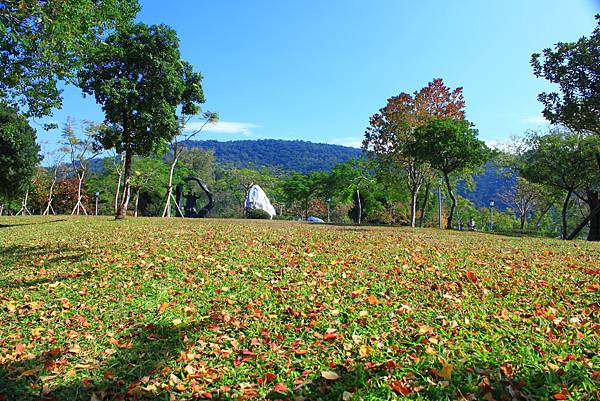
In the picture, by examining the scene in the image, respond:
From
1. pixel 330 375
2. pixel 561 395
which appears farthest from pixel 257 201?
pixel 561 395

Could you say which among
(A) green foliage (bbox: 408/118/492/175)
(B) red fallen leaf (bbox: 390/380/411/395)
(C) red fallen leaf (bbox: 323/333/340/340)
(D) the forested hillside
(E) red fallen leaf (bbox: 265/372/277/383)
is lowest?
(E) red fallen leaf (bbox: 265/372/277/383)

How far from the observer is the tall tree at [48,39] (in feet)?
23.1

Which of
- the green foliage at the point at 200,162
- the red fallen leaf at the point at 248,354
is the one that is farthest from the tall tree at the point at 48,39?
the green foliage at the point at 200,162

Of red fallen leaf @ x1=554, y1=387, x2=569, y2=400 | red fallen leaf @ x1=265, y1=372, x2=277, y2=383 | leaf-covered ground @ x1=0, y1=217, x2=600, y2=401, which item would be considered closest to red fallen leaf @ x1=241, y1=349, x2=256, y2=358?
leaf-covered ground @ x1=0, y1=217, x2=600, y2=401

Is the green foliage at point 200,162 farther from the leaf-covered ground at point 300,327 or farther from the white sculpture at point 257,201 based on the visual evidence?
the leaf-covered ground at point 300,327

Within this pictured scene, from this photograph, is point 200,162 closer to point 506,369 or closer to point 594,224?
point 594,224

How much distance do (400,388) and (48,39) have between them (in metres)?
9.06

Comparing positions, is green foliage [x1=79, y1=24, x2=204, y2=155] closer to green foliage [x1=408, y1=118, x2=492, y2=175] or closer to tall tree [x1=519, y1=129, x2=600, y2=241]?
green foliage [x1=408, y1=118, x2=492, y2=175]

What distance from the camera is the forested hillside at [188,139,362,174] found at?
111750 millimetres

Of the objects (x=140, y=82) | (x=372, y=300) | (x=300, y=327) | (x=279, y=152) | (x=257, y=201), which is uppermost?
(x=279, y=152)

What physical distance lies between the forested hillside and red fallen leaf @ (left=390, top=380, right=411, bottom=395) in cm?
9973

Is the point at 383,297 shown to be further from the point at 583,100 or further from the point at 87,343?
the point at 583,100

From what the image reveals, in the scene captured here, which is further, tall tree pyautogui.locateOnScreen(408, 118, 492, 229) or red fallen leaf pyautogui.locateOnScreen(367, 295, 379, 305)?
tall tree pyautogui.locateOnScreen(408, 118, 492, 229)

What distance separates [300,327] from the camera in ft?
12.8
